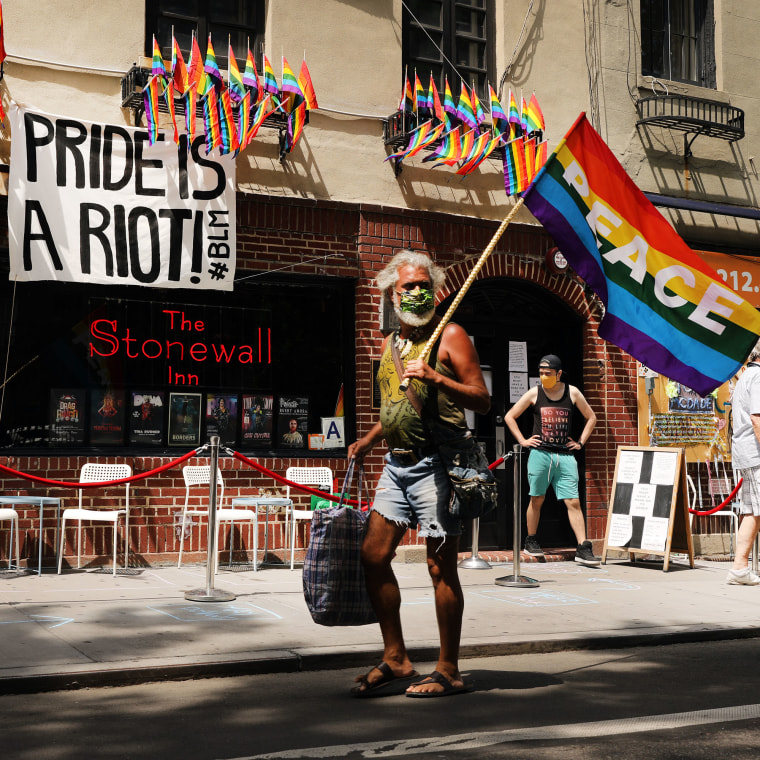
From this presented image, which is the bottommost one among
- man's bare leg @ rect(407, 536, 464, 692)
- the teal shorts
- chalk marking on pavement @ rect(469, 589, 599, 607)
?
chalk marking on pavement @ rect(469, 589, 599, 607)

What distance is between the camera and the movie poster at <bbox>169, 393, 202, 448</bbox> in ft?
34.2

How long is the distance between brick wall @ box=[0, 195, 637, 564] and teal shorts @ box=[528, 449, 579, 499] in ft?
4.55

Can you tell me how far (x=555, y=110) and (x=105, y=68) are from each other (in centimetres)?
521

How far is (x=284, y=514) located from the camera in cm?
1074

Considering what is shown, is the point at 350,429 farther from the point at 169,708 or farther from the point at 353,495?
the point at 169,708

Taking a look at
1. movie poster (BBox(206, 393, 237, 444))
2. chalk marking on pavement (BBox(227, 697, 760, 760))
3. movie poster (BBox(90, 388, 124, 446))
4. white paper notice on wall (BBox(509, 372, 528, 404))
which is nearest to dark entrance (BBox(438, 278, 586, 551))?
white paper notice on wall (BBox(509, 372, 528, 404))

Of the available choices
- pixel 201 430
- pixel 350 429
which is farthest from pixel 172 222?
pixel 350 429

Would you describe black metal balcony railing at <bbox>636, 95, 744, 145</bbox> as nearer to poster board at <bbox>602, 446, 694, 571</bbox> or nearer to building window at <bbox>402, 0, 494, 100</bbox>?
building window at <bbox>402, 0, 494, 100</bbox>

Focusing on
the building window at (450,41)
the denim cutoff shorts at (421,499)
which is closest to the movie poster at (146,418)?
the building window at (450,41)

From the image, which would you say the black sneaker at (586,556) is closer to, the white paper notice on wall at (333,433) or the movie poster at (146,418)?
the white paper notice on wall at (333,433)

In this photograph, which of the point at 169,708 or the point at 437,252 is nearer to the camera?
the point at 169,708

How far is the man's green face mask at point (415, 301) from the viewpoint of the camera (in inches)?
217

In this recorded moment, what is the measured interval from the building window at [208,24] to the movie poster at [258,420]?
134 inches

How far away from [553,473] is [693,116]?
206 inches
